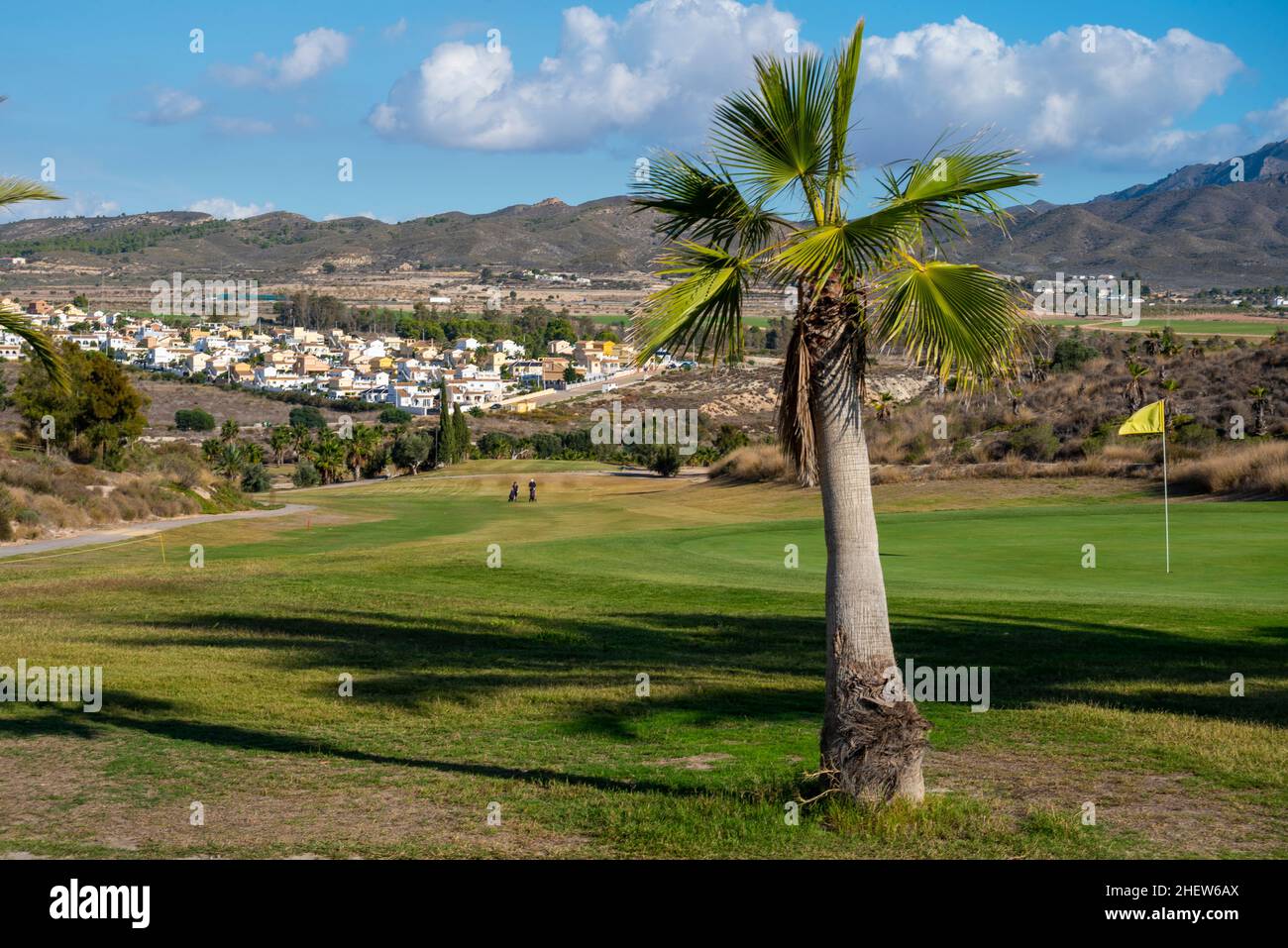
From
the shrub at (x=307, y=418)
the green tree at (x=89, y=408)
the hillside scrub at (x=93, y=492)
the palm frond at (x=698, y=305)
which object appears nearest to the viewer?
the palm frond at (x=698, y=305)

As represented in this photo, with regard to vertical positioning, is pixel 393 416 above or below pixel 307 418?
above

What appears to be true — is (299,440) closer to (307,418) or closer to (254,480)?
(307,418)

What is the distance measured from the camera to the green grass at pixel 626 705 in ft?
26.2

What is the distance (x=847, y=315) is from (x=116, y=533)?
108 feet

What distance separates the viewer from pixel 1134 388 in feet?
184

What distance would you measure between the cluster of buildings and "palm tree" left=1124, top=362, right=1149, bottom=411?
7722 centimetres

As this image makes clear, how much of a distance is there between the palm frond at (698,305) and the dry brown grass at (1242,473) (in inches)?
1183

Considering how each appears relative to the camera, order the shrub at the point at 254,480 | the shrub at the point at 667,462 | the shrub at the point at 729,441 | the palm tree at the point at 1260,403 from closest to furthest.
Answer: the palm tree at the point at 1260,403 → the shrub at the point at 254,480 → the shrub at the point at 667,462 → the shrub at the point at 729,441

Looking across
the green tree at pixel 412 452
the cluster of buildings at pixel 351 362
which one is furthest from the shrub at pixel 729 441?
the cluster of buildings at pixel 351 362

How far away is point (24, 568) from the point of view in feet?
84.5

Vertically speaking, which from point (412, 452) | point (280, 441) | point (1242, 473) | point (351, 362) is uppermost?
point (351, 362)

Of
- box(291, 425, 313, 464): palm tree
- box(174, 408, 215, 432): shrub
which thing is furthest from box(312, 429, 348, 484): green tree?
box(174, 408, 215, 432): shrub

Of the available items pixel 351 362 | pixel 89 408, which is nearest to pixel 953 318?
pixel 89 408

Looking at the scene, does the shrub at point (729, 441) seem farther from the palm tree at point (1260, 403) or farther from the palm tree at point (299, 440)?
the palm tree at point (299, 440)
